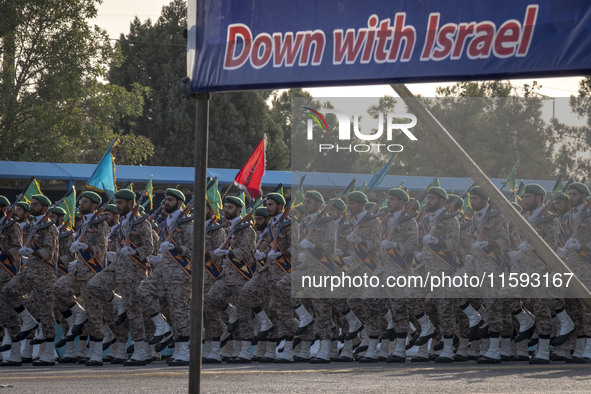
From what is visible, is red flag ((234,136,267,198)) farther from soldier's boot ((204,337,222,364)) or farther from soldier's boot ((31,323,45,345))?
soldier's boot ((31,323,45,345))

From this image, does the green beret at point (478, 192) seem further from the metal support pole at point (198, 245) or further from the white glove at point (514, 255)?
the metal support pole at point (198, 245)

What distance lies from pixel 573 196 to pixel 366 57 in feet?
28.1

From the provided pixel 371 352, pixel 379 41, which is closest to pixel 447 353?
pixel 371 352

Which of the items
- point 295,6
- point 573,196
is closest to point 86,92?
point 573,196

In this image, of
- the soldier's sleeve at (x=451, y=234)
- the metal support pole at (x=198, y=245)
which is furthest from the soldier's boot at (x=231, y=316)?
the metal support pole at (x=198, y=245)

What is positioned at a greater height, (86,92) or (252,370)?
(86,92)

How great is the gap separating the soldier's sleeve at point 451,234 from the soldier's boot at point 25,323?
4.86 metres

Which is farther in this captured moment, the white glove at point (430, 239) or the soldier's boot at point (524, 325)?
the white glove at point (430, 239)

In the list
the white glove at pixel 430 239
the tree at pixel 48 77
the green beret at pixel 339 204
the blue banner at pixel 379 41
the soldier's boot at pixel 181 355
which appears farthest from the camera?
the tree at pixel 48 77

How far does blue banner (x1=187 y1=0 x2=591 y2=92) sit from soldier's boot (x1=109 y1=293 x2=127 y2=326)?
7650mm

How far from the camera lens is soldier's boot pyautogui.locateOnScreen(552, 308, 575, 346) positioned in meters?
11.7

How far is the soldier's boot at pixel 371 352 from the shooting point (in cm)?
1204

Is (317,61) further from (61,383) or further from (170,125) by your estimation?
(170,125)

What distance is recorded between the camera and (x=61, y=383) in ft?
29.9
